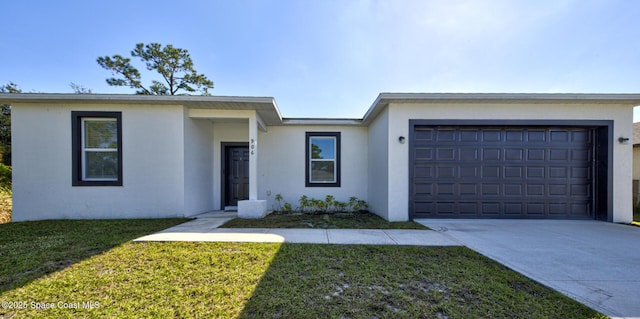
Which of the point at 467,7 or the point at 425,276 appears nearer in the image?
the point at 425,276

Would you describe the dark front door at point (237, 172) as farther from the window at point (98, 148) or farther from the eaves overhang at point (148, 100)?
the window at point (98, 148)

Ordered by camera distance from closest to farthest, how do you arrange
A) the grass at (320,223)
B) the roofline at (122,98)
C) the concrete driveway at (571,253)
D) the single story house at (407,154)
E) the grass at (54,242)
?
the concrete driveway at (571,253) → the grass at (54,242) → the grass at (320,223) → the roofline at (122,98) → the single story house at (407,154)

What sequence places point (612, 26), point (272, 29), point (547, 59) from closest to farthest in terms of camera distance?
point (612, 26), point (547, 59), point (272, 29)

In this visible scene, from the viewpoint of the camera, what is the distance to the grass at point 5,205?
6141 millimetres

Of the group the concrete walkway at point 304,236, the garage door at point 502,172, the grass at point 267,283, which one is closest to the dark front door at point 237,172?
the concrete walkway at point 304,236

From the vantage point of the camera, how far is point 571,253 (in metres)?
3.24

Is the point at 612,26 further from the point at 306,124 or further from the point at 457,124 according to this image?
the point at 306,124

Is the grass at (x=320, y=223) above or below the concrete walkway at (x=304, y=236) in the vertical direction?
below

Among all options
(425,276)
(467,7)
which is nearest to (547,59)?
(467,7)

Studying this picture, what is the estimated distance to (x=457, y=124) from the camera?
551cm

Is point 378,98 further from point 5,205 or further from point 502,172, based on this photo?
point 5,205

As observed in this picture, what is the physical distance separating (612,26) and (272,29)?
30.1 feet

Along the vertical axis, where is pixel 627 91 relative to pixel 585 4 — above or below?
below

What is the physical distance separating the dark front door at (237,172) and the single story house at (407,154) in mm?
1545
